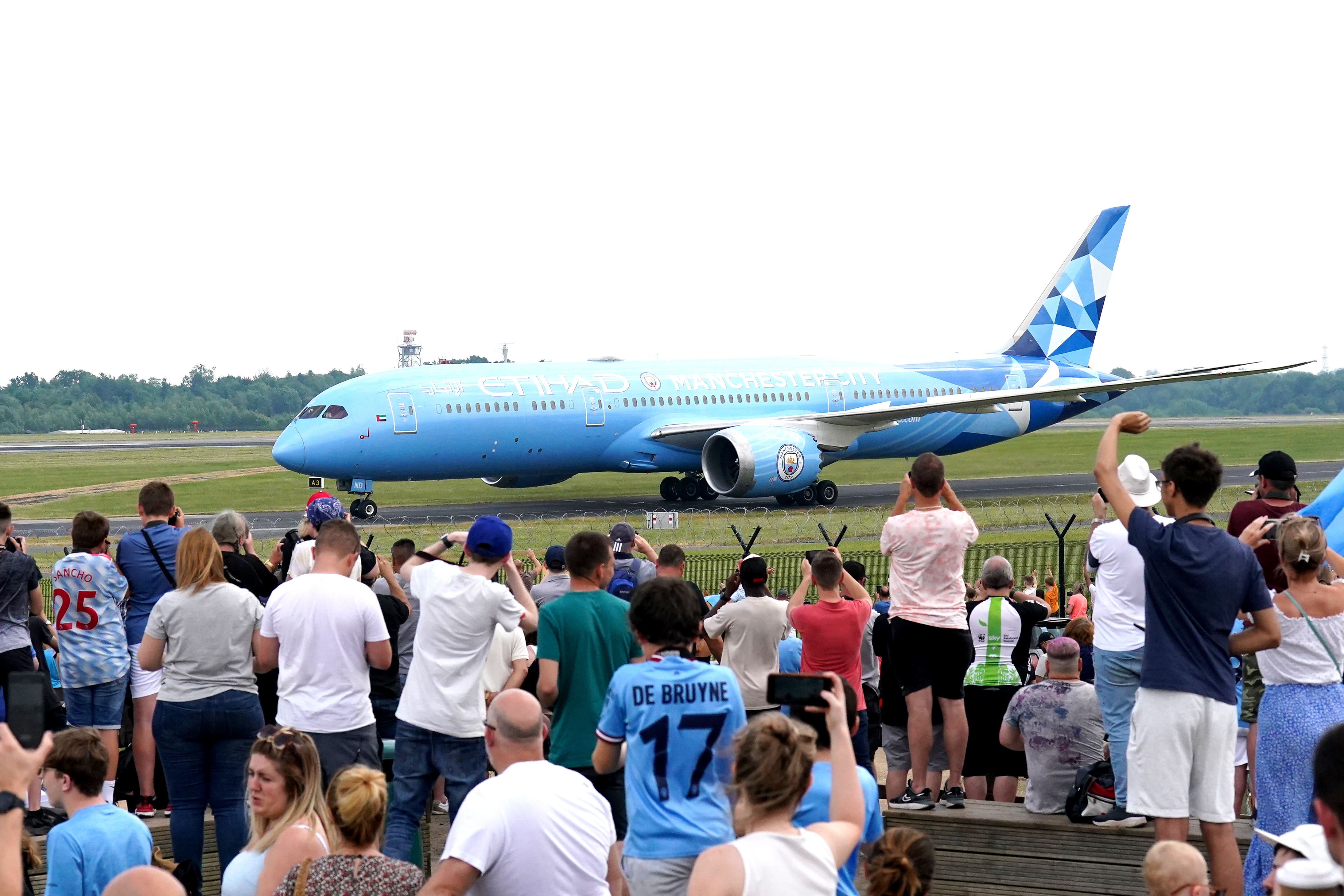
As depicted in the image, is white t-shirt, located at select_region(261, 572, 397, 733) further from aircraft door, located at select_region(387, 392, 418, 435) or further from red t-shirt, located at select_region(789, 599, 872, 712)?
aircraft door, located at select_region(387, 392, 418, 435)

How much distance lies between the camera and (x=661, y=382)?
31.8 meters

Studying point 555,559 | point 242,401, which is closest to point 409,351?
point 242,401

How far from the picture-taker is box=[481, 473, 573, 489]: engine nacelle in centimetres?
3169

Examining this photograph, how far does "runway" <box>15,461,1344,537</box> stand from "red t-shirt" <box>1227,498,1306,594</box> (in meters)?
18.2

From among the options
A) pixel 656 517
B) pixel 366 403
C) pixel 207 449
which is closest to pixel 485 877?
pixel 656 517

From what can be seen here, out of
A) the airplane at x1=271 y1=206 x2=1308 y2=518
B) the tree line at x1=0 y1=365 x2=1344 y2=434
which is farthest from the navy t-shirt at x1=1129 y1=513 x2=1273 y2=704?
the tree line at x1=0 y1=365 x2=1344 y2=434

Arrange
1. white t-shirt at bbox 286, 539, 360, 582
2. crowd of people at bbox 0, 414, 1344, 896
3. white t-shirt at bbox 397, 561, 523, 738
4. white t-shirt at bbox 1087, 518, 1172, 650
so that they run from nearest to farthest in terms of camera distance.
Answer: crowd of people at bbox 0, 414, 1344, 896
white t-shirt at bbox 397, 561, 523, 738
white t-shirt at bbox 1087, 518, 1172, 650
white t-shirt at bbox 286, 539, 360, 582

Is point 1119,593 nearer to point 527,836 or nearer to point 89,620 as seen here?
point 527,836

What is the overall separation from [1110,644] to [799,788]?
143 inches

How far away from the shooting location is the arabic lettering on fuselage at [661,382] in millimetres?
28875

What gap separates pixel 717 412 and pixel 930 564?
82.0 feet

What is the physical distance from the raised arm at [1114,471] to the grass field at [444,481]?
28.5 metres

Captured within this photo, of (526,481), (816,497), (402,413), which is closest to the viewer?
(402,413)

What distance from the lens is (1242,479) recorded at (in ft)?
126
